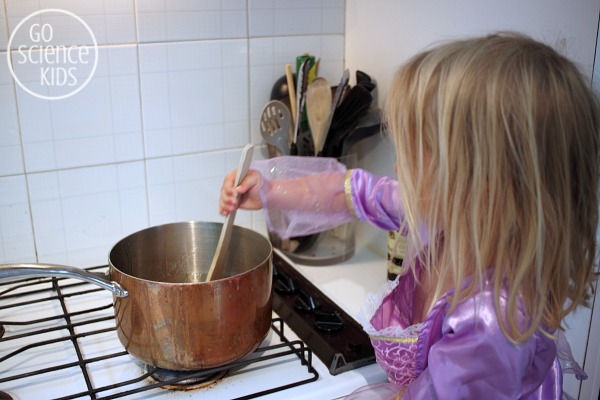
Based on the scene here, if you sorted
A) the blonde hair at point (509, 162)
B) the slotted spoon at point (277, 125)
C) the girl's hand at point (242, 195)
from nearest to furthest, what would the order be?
the blonde hair at point (509, 162) → the girl's hand at point (242, 195) → the slotted spoon at point (277, 125)

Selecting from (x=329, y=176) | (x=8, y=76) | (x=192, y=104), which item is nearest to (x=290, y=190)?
(x=329, y=176)

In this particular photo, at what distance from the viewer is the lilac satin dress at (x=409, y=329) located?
63 cm

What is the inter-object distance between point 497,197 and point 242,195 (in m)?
0.37

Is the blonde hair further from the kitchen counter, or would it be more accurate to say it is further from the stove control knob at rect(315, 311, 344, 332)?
the kitchen counter

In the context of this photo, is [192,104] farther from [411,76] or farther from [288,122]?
[411,76]

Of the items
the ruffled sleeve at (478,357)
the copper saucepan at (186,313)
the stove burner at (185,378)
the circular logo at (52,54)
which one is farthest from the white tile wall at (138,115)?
the ruffled sleeve at (478,357)

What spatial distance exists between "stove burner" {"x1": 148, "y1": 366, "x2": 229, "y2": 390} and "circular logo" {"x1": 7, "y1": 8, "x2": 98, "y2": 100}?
465 mm

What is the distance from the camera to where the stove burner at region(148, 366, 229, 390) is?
79 centimetres

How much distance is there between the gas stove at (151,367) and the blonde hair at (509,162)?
0.26 m

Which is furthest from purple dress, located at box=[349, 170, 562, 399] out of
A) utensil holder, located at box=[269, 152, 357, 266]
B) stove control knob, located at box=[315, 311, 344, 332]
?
utensil holder, located at box=[269, 152, 357, 266]

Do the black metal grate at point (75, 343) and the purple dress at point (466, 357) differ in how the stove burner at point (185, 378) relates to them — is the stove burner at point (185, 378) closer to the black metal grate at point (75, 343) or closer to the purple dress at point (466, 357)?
the black metal grate at point (75, 343)

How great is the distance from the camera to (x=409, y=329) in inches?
28.7

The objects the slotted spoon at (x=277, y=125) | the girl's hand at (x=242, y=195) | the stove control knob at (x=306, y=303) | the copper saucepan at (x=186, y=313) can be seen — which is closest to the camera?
the copper saucepan at (x=186, y=313)

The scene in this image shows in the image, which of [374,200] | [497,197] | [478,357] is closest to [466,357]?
[478,357]
